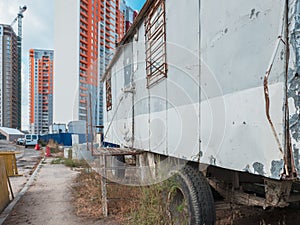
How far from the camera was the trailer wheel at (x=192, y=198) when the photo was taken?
2627 mm

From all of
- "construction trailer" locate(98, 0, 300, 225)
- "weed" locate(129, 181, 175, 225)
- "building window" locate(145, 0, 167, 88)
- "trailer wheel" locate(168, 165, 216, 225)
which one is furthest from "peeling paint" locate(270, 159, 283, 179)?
"building window" locate(145, 0, 167, 88)

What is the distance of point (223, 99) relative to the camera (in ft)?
6.88

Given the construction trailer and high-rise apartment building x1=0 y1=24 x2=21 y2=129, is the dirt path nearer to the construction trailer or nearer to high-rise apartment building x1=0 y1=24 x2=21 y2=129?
the construction trailer

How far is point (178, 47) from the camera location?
3.12m

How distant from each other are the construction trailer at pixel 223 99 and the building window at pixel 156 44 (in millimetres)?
15

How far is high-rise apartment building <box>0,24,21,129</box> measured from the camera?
54.7 meters

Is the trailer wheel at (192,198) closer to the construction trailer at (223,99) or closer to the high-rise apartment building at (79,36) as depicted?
the construction trailer at (223,99)

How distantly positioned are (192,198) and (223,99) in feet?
3.97

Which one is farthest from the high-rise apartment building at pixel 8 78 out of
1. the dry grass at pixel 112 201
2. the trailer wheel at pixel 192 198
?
the trailer wheel at pixel 192 198

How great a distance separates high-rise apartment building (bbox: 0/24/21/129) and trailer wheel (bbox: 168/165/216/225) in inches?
2343

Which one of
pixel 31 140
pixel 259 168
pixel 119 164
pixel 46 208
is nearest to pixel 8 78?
pixel 31 140

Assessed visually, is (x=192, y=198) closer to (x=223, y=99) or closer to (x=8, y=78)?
(x=223, y=99)

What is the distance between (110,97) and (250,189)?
5.89m

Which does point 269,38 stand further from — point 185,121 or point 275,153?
point 185,121
